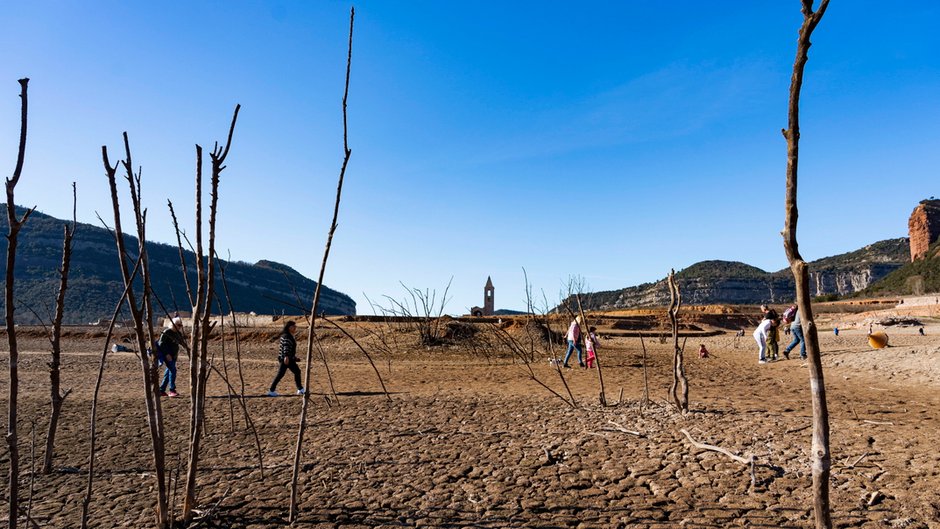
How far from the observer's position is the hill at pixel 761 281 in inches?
3105

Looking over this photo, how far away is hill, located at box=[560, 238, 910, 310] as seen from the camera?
7888cm

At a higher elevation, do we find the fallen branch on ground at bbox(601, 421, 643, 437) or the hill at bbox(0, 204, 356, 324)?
the hill at bbox(0, 204, 356, 324)

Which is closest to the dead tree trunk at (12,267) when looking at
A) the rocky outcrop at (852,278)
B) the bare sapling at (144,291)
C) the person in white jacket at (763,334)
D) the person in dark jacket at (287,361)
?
the bare sapling at (144,291)

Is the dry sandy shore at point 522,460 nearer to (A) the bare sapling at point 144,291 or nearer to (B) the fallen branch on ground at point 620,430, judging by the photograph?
(B) the fallen branch on ground at point 620,430

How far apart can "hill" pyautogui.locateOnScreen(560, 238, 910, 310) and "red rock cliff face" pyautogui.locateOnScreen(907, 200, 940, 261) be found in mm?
5563

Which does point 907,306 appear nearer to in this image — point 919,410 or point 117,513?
point 919,410

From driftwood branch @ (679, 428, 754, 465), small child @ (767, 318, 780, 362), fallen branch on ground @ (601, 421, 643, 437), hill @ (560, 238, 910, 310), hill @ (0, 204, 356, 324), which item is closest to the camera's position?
driftwood branch @ (679, 428, 754, 465)

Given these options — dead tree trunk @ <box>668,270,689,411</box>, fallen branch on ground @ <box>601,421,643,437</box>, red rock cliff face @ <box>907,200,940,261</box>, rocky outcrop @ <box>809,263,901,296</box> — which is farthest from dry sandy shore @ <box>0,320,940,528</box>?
rocky outcrop @ <box>809,263,901,296</box>

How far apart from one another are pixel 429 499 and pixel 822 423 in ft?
8.87

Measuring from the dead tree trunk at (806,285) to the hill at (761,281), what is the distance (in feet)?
251

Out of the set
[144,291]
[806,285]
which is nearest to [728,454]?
[806,285]

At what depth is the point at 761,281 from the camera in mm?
86500

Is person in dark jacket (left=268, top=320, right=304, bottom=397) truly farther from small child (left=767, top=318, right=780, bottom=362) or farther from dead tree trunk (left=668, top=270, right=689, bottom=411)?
small child (left=767, top=318, right=780, bottom=362)

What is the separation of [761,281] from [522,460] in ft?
310
